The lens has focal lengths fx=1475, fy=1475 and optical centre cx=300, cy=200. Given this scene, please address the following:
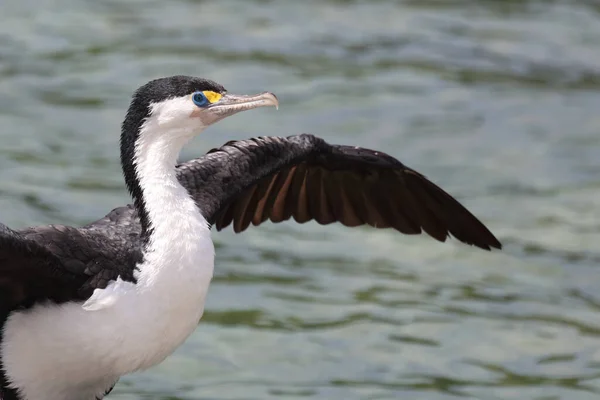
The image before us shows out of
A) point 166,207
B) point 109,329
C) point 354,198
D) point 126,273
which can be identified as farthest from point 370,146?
point 109,329

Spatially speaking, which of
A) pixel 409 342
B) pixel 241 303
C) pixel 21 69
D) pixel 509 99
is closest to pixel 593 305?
pixel 409 342

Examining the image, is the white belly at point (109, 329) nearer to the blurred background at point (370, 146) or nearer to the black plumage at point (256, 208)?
the black plumage at point (256, 208)

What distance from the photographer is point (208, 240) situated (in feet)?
21.1

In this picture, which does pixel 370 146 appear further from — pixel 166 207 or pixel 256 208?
pixel 166 207

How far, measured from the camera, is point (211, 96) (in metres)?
6.66

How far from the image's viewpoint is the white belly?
628 centimetres

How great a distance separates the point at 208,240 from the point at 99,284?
51 cm

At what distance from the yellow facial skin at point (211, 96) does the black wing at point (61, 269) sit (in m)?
0.77

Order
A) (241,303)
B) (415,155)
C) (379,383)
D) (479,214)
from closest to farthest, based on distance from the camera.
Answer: (379,383) → (241,303) → (479,214) → (415,155)

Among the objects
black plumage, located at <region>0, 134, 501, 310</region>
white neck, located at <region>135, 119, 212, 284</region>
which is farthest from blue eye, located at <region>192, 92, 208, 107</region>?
black plumage, located at <region>0, 134, 501, 310</region>

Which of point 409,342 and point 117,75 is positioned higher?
point 117,75

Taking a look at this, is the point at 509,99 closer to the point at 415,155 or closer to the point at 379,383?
the point at 415,155

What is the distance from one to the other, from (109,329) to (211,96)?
3.82ft

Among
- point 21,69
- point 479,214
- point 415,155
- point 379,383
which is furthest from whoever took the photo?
point 21,69
